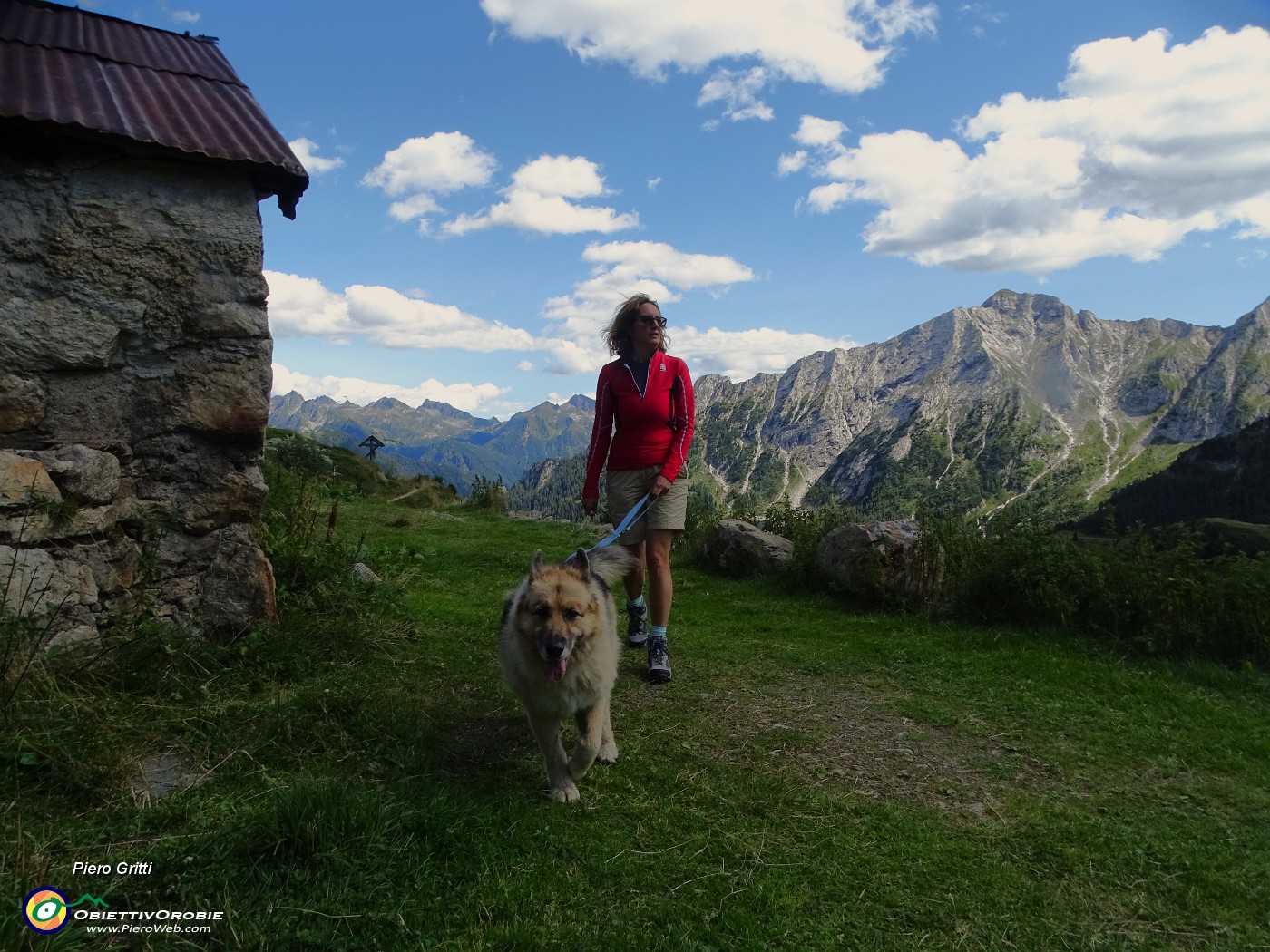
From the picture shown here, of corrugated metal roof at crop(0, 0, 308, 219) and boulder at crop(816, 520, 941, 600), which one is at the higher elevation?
corrugated metal roof at crop(0, 0, 308, 219)

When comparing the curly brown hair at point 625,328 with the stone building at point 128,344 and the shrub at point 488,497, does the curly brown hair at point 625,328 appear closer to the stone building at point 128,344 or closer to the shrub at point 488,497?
the stone building at point 128,344

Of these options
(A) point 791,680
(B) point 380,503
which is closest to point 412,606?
(A) point 791,680

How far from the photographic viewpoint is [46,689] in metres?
4.08

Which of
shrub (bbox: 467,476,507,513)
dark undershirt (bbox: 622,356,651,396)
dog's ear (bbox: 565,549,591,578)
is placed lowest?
shrub (bbox: 467,476,507,513)

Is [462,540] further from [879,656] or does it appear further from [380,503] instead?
[879,656]

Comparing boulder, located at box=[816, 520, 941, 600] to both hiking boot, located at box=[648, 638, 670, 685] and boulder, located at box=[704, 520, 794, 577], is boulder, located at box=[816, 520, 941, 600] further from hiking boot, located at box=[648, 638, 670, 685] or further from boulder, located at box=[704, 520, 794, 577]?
hiking boot, located at box=[648, 638, 670, 685]

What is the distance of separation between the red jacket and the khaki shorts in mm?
78

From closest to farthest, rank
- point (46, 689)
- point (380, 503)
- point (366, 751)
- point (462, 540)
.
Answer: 1. point (46, 689)
2. point (366, 751)
3. point (462, 540)
4. point (380, 503)

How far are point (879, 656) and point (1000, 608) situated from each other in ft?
6.42

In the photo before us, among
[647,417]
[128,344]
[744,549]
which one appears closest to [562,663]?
[647,417]

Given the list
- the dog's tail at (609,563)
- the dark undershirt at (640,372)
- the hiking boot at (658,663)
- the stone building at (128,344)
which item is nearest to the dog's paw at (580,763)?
the dog's tail at (609,563)

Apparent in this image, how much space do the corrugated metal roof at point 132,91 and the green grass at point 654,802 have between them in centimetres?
358

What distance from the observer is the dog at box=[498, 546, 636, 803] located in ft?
13.7

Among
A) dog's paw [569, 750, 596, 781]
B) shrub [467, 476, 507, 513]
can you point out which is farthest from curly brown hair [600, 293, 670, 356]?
shrub [467, 476, 507, 513]
